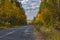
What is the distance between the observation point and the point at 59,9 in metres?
40.4

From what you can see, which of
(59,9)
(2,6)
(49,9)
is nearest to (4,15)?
(2,6)

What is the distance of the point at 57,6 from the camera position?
41281mm

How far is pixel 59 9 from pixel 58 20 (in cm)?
382

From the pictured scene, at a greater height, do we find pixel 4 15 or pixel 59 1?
pixel 59 1

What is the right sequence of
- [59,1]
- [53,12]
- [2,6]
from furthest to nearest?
[2,6], [53,12], [59,1]

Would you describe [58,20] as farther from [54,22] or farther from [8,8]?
[8,8]

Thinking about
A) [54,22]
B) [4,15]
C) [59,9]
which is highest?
[59,9]

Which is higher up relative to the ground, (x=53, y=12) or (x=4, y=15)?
(x=53, y=12)

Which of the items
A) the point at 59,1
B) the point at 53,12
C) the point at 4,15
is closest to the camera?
the point at 59,1

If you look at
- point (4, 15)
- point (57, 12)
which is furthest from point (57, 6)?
point (4, 15)

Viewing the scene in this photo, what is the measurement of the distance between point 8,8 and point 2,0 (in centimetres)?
415

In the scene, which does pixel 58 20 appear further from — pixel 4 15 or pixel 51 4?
pixel 4 15

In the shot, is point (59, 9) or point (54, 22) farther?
point (54, 22)

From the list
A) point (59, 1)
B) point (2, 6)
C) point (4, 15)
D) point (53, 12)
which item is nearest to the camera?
point (59, 1)
